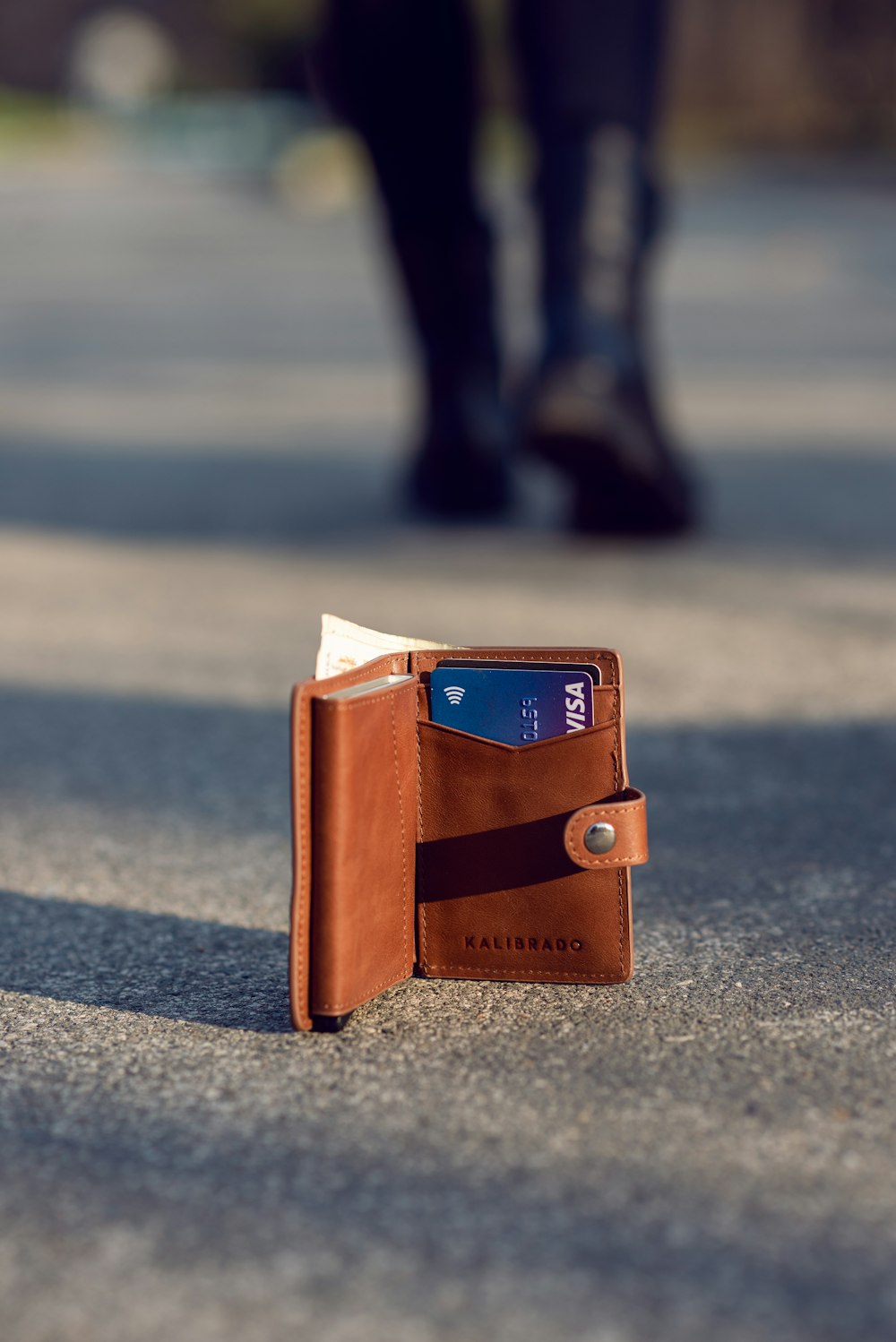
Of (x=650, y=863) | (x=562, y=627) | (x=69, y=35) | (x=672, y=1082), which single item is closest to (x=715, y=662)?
(x=562, y=627)

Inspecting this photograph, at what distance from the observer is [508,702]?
1.51 metres

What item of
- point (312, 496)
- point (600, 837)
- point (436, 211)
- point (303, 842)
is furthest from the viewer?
point (312, 496)

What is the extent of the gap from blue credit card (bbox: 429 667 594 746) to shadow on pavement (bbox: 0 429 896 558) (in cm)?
221

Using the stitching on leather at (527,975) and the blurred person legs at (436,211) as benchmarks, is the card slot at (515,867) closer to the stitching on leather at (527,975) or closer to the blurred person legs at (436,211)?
the stitching on leather at (527,975)

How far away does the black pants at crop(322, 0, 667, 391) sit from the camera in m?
3.06

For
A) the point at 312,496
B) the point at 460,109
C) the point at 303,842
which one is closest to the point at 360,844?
the point at 303,842

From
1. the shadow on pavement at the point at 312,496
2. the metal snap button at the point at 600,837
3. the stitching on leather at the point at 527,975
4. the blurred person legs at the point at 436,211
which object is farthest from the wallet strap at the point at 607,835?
the blurred person legs at the point at 436,211

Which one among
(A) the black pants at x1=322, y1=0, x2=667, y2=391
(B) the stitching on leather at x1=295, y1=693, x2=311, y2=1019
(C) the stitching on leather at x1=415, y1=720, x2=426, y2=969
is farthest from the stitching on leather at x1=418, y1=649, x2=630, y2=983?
(A) the black pants at x1=322, y1=0, x2=667, y2=391

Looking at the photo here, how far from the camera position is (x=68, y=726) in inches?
96.3

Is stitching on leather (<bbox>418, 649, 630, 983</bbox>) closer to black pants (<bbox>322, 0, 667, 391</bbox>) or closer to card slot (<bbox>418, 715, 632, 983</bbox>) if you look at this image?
card slot (<bbox>418, 715, 632, 983</bbox>)

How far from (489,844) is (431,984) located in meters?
0.14

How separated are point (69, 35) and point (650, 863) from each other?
41205 mm

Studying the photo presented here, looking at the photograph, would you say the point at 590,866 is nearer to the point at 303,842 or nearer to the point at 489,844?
the point at 489,844

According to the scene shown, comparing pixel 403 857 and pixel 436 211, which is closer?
pixel 403 857
